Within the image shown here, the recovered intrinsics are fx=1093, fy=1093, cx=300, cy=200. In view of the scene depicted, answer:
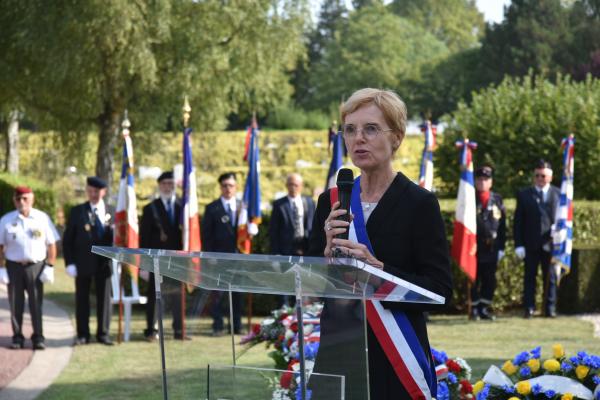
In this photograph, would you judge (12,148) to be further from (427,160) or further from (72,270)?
(72,270)

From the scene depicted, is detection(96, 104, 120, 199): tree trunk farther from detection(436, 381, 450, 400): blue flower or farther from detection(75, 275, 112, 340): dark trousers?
detection(436, 381, 450, 400): blue flower

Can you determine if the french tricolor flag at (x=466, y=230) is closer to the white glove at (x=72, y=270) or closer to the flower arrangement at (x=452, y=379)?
the white glove at (x=72, y=270)

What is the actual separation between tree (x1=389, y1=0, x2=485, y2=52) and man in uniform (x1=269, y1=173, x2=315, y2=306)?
95328 millimetres

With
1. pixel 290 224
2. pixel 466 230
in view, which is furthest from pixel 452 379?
pixel 466 230

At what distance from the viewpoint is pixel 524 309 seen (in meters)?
15.4

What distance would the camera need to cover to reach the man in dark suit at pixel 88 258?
1298 cm

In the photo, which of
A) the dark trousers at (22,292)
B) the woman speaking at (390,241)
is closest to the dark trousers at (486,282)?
the dark trousers at (22,292)

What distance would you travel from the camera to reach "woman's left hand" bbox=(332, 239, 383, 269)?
3557 millimetres

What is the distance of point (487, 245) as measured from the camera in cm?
1493

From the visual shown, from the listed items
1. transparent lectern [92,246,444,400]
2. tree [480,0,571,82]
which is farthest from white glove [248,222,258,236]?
tree [480,0,571,82]

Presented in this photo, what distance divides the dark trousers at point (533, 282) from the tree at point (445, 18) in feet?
309

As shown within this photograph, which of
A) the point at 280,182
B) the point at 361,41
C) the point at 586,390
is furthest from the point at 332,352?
the point at 361,41

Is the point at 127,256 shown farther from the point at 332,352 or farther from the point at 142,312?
the point at 142,312

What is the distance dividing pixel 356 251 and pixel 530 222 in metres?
12.0
